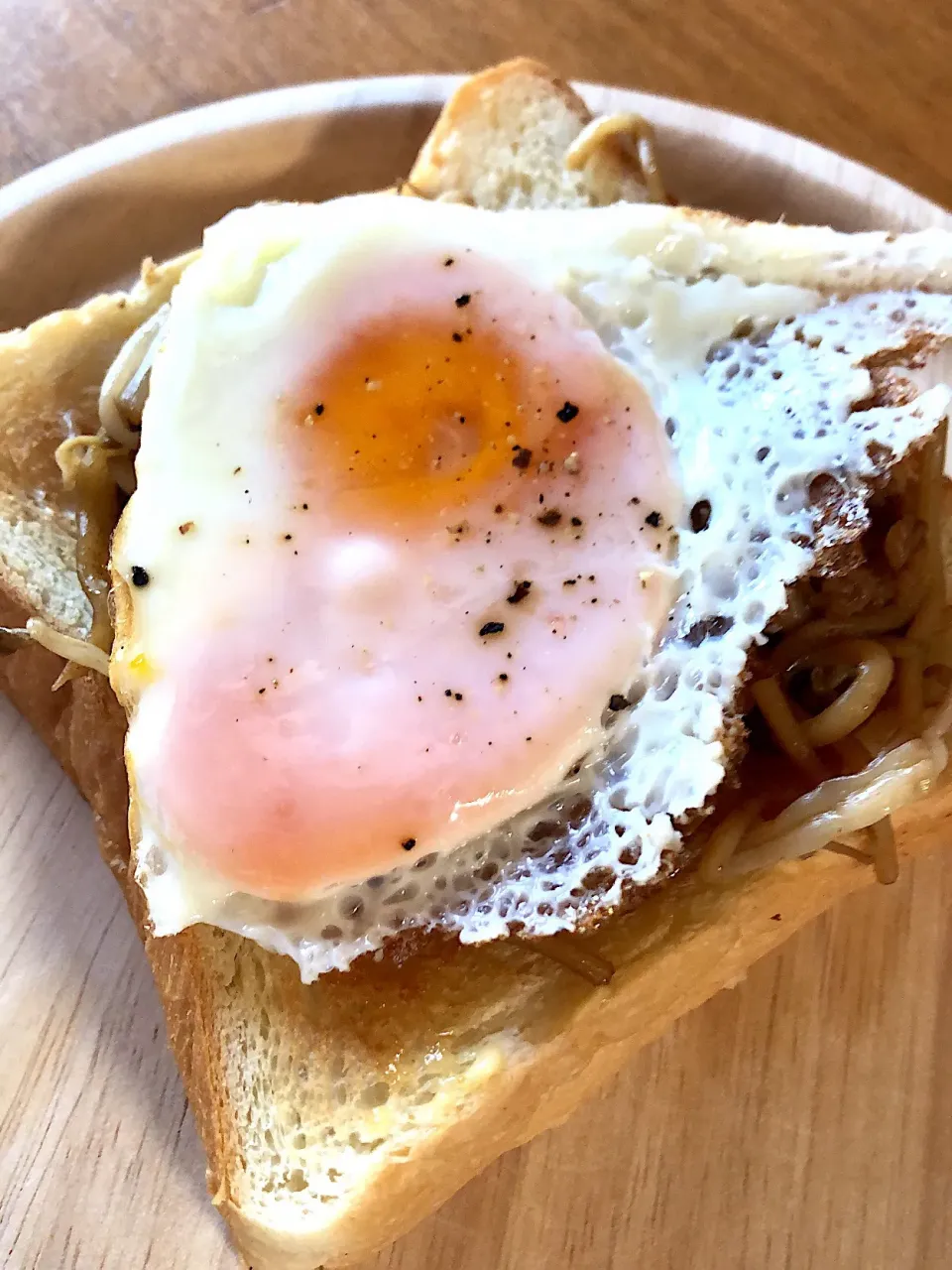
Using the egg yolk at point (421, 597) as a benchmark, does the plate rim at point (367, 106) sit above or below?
above

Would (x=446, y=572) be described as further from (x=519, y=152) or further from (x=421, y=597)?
(x=519, y=152)

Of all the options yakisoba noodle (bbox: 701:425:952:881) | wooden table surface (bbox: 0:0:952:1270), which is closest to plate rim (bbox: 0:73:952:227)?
yakisoba noodle (bbox: 701:425:952:881)

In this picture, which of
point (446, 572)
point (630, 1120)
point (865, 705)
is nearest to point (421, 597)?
point (446, 572)

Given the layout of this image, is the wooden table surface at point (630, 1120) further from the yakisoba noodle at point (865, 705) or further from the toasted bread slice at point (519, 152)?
the toasted bread slice at point (519, 152)

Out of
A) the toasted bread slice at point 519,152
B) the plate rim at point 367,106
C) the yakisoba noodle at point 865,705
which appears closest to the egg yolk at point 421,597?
the yakisoba noodle at point 865,705

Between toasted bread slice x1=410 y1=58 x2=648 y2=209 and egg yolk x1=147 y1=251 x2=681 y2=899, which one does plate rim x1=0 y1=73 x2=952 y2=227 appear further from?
egg yolk x1=147 y1=251 x2=681 y2=899

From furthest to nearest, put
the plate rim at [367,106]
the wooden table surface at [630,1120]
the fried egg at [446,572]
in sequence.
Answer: the plate rim at [367,106] < the wooden table surface at [630,1120] < the fried egg at [446,572]

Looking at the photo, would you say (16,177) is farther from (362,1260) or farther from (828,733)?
(362,1260)
